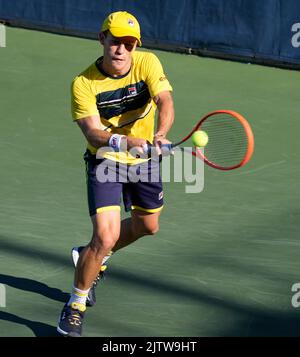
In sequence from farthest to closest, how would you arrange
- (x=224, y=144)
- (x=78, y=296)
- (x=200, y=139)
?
(x=224, y=144) → (x=78, y=296) → (x=200, y=139)

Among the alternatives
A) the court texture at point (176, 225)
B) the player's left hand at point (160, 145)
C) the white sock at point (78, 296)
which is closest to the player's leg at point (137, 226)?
the court texture at point (176, 225)

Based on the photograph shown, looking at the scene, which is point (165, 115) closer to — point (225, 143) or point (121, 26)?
point (225, 143)

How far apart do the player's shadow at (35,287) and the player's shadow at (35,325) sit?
17.2 inches

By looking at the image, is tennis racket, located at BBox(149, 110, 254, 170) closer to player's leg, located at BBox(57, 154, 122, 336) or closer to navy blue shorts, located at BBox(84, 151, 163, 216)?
navy blue shorts, located at BBox(84, 151, 163, 216)

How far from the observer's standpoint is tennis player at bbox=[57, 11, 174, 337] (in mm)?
7352

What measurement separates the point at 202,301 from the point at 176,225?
1.62 metres

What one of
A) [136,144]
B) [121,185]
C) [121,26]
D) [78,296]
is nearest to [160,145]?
[136,144]

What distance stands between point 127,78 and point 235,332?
6.47 ft

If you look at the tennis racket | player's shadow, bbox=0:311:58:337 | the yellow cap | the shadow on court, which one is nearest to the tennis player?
the yellow cap

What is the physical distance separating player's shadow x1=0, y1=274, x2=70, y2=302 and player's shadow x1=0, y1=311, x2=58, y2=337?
436 millimetres

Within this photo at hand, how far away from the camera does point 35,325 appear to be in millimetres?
7543
